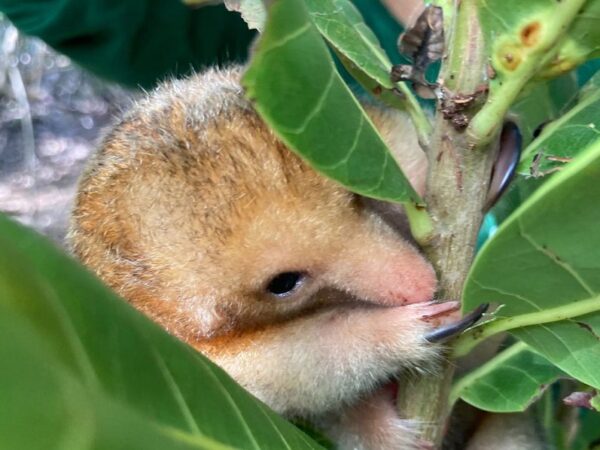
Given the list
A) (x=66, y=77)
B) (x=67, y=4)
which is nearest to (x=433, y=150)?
(x=67, y=4)

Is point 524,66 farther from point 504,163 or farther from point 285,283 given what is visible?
point 285,283

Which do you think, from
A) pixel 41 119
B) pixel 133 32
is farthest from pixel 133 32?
pixel 41 119

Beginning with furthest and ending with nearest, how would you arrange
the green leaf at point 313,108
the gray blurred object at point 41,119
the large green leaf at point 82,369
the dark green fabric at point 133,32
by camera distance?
the gray blurred object at point 41,119
the dark green fabric at point 133,32
the green leaf at point 313,108
the large green leaf at point 82,369

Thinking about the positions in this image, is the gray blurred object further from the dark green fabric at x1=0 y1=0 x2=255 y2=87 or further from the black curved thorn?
the black curved thorn

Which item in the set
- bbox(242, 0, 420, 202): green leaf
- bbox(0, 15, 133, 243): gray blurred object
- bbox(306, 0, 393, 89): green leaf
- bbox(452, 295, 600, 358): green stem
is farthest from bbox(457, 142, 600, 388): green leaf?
bbox(0, 15, 133, 243): gray blurred object

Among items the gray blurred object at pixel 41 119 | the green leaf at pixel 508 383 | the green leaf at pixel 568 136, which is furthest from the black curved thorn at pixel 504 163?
the gray blurred object at pixel 41 119

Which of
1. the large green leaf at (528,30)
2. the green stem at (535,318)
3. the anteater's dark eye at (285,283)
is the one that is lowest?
the anteater's dark eye at (285,283)

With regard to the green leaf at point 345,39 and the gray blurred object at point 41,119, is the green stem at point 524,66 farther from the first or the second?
the gray blurred object at point 41,119

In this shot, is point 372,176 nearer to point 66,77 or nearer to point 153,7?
point 153,7
